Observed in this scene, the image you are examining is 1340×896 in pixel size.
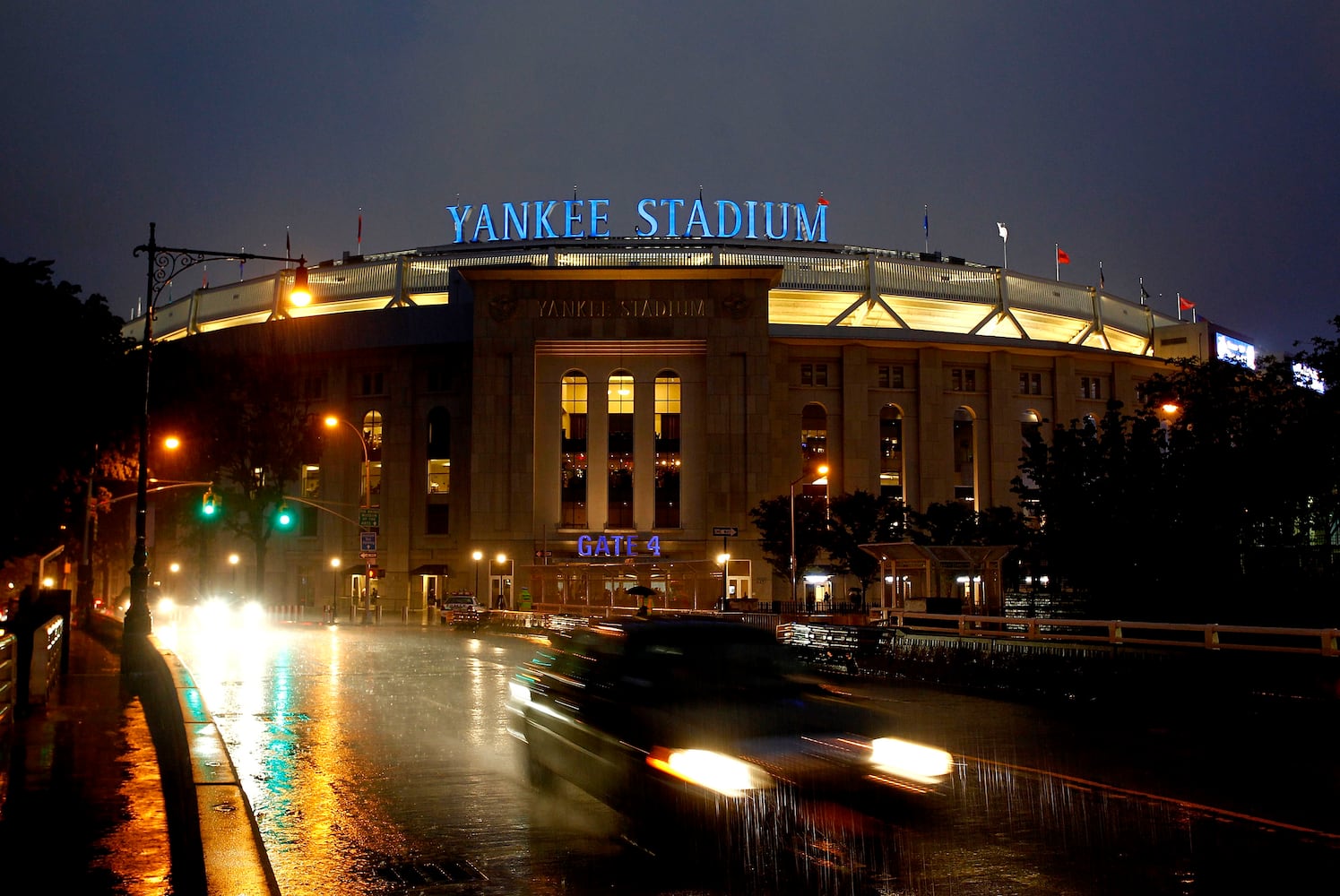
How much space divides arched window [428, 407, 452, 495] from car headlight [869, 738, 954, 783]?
2841 inches

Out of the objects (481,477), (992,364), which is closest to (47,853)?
(481,477)

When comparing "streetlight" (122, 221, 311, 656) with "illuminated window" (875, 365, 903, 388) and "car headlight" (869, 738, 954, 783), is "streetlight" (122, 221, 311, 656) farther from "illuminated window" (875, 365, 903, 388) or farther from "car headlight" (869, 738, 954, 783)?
"illuminated window" (875, 365, 903, 388)

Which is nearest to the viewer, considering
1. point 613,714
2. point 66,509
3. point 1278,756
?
point 613,714

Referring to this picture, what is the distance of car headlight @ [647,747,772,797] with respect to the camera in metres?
8.56

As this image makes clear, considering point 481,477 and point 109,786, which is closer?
point 109,786

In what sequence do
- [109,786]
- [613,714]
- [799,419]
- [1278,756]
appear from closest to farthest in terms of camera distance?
[613,714]
[109,786]
[1278,756]
[799,419]

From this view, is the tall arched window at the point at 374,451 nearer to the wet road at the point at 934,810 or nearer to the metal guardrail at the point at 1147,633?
the metal guardrail at the point at 1147,633

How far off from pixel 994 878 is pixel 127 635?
73.1 ft

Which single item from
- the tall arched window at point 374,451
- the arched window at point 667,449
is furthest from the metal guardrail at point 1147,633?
the tall arched window at point 374,451

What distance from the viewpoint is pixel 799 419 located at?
7819 cm

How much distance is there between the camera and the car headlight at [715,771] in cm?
856

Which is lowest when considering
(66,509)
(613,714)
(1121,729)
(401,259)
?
(1121,729)

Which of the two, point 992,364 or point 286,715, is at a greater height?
point 992,364

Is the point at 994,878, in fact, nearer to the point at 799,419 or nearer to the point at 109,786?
the point at 109,786
